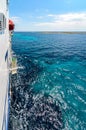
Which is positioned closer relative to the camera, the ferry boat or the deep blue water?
the ferry boat

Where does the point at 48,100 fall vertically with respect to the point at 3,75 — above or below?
below

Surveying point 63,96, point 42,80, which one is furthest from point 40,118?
point 42,80

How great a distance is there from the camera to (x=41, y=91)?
2448 cm

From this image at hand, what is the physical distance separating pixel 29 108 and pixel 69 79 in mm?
11090

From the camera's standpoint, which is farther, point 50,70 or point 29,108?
point 50,70

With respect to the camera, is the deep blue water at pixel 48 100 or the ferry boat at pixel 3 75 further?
the deep blue water at pixel 48 100

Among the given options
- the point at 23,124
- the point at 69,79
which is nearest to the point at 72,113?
the point at 23,124

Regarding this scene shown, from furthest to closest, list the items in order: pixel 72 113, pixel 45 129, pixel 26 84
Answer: pixel 26 84 < pixel 72 113 < pixel 45 129

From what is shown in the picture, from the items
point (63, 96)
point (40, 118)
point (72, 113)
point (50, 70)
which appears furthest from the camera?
point (50, 70)

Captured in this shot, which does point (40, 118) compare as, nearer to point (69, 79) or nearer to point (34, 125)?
point (34, 125)

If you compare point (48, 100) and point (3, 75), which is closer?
point (3, 75)

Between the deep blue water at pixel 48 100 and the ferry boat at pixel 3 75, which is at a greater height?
the ferry boat at pixel 3 75

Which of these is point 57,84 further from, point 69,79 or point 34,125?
point 34,125

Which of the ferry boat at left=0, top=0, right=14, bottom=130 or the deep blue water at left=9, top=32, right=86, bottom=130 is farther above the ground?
the ferry boat at left=0, top=0, right=14, bottom=130
